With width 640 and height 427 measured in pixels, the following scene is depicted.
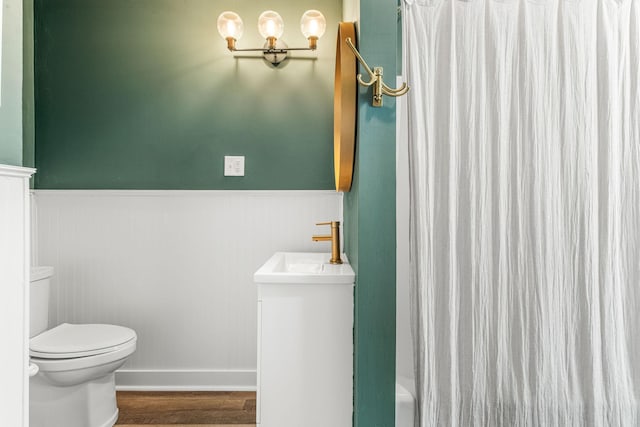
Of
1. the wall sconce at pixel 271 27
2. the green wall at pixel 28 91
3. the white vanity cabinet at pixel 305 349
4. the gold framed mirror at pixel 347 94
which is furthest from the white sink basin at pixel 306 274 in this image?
the green wall at pixel 28 91

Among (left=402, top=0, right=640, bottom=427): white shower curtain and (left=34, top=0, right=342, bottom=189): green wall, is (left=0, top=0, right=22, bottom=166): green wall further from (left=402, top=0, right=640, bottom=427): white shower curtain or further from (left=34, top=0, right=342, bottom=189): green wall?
(left=34, top=0, right=342, bottom=189): green wall

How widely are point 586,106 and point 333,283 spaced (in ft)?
3.28

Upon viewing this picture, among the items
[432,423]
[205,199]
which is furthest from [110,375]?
[432,423]

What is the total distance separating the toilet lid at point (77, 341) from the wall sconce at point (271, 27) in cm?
156

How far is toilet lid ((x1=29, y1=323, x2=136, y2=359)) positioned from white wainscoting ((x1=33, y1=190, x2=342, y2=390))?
0.36 metres

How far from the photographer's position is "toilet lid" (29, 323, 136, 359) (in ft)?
5.58

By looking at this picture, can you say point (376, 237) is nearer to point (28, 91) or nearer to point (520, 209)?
point (520, 209)

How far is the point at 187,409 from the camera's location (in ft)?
6.88

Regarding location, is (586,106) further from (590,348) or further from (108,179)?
(108,179)

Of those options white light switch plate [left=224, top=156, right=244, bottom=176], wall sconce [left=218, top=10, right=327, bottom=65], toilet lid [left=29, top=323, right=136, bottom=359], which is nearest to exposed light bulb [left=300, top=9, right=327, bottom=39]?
wall sconce [left=218, top=10, right=327, bottom=65]

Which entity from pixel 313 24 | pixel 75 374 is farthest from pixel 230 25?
pixel 75 374

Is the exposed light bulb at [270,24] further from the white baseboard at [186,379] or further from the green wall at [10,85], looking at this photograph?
the white baseboard at [186,379]

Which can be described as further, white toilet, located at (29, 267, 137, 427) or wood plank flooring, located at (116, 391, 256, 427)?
wood plank flooring, located at (116, 391, 256, 427)

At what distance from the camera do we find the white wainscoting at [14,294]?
3.27 ft
